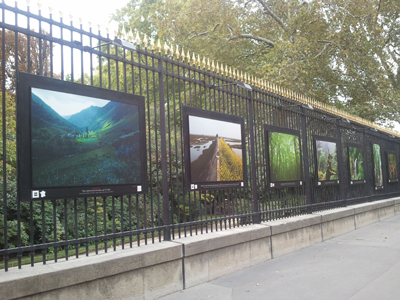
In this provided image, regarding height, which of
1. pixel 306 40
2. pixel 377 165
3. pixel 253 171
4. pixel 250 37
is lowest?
pixel 253 171

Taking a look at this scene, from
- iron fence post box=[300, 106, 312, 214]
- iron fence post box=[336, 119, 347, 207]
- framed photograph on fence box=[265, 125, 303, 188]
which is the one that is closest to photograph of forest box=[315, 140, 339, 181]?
iron fence post box=[336, 119, 347, 207]

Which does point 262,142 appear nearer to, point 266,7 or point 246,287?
point 246,287

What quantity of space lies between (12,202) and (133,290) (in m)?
4.08

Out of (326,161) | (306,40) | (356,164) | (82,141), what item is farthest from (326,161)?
(306,40)

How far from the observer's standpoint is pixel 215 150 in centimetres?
651

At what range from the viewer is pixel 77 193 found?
4.22 m

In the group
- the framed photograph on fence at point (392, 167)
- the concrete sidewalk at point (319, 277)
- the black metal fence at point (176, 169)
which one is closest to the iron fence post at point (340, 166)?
the black metal fence at point (176, 169)

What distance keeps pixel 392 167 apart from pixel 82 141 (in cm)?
1650

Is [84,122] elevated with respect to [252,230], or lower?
elevated

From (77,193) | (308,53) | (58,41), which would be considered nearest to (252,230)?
(77,193)

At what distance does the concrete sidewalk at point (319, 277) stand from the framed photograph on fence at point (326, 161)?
2.49 metres

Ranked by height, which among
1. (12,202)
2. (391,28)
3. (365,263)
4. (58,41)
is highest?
(391,28)

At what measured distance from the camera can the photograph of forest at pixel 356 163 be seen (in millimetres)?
12875

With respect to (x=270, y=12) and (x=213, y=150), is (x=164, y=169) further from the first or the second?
(x=270, y=12)
